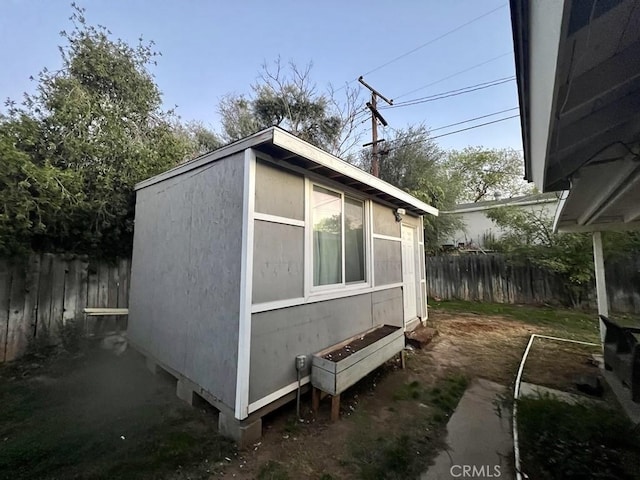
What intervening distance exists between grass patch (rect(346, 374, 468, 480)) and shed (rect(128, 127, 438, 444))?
887 mm

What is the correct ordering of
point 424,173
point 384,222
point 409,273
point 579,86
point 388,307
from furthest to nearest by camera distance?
point 424,173
point 409,273
point 384,222
point 388,307
point 579,86

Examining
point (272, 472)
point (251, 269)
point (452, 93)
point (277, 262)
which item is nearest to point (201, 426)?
point (272, 472)

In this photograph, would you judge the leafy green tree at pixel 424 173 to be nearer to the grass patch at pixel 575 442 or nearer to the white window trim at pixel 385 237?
the white window trim at pixel 385 237

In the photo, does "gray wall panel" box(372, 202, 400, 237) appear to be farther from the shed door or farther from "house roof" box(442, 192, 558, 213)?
"house roof" box(442, 192, 558, 213)

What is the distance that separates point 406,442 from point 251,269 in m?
2.22

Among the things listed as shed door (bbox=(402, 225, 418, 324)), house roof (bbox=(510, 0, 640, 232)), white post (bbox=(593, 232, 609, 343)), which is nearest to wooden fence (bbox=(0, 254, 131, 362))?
shed door (bbox=(402, 225, 418, 324))

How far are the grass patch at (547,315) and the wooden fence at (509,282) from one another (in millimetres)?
414

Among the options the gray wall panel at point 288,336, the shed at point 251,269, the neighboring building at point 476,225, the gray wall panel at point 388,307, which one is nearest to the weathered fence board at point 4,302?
the shed at point 251,269

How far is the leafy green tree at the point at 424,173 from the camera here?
1159 cm

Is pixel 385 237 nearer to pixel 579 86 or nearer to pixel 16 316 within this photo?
pixel 579 86

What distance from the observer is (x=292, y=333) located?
3.04 metres

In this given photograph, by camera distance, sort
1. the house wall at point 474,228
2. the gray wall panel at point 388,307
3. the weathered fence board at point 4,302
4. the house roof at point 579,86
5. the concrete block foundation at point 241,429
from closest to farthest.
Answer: the house roof at point 579,86
the concrete block foundation at point 241,429
the weathered fence board at point 4,302
the gray wall panel at point 388,307
the house wall at point 474,228

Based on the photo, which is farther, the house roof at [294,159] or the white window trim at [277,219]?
the white window trim at [277,219]

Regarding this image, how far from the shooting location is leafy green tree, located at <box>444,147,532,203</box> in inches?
724
